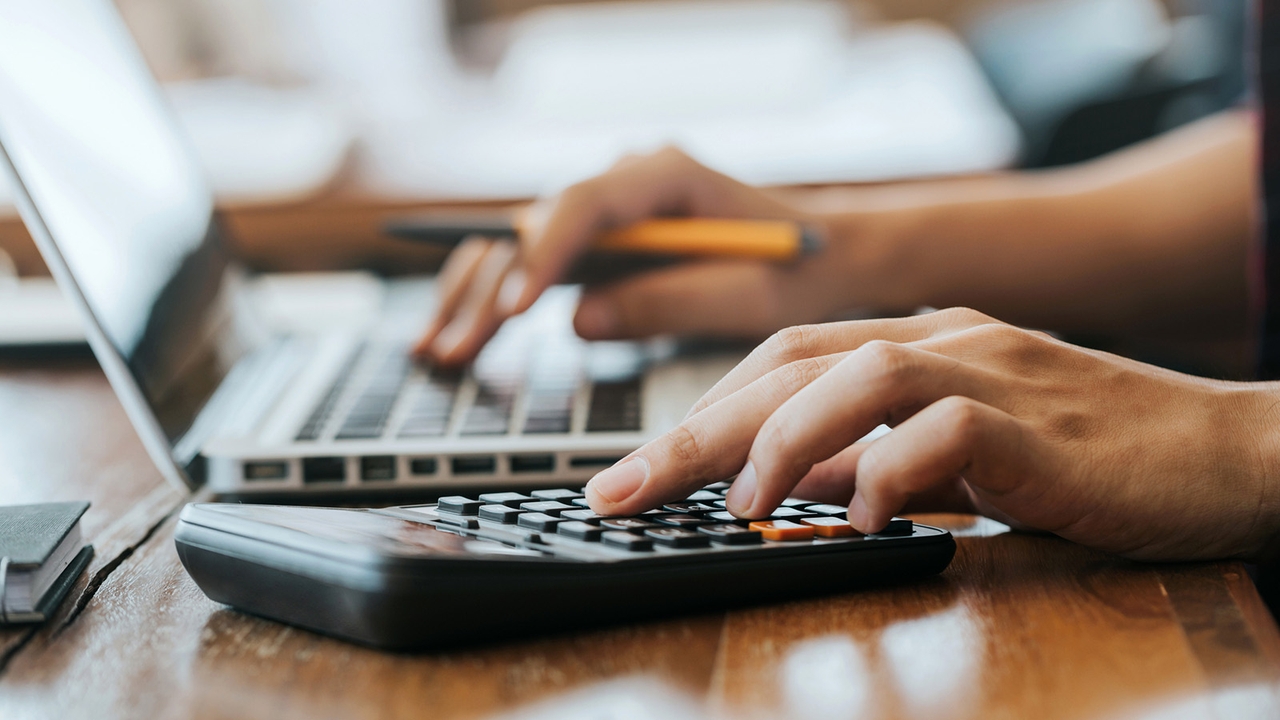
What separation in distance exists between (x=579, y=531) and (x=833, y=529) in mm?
94

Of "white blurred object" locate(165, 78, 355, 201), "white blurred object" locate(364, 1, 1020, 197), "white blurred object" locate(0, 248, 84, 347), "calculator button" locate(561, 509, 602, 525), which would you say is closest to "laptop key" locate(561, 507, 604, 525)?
"calculator button" locate(561, 509, 602, 525)

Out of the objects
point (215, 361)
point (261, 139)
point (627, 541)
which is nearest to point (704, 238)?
point (215, 361)

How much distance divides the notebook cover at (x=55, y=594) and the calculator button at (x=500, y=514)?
0.50 ft

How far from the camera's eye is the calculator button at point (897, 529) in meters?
0.38

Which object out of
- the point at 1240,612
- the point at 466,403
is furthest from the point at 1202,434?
the point at 466,403

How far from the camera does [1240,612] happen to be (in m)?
0.34

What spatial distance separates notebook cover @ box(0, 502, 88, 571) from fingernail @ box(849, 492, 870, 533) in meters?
0.28

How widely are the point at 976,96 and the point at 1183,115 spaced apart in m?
0.34

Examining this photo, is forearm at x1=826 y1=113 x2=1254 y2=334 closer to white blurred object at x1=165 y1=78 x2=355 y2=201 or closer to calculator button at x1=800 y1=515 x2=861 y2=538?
calculator button at x1=800 y1=515 x2=861 y2=538

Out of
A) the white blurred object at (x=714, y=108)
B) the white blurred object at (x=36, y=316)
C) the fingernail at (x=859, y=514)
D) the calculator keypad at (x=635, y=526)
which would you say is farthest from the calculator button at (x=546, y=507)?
the white blurred object at (x=36, y=316)

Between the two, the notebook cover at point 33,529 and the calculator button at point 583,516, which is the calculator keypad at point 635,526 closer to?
the calculator button at point 583,516

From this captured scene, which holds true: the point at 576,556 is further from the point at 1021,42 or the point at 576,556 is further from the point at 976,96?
the point at 1021,42

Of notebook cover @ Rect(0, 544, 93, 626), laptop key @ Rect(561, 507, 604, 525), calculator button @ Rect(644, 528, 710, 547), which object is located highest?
notebook cover @ Rect(0, 544, 93, 626)

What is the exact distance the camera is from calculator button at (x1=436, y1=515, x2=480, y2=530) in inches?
14.7
